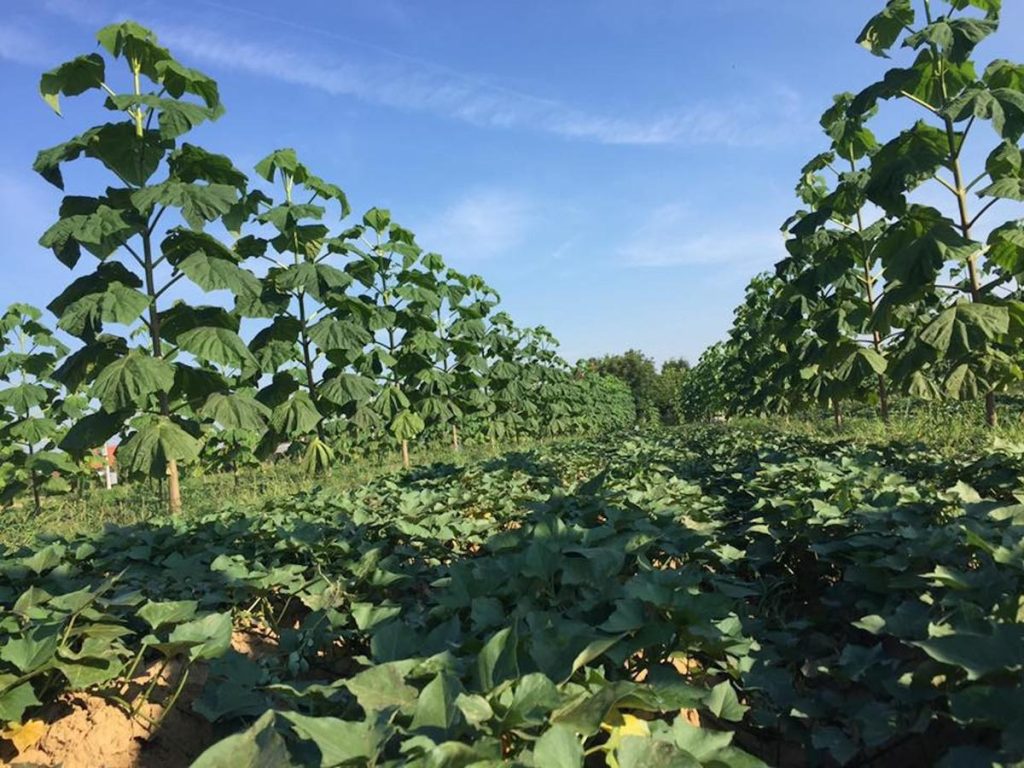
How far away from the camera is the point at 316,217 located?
930 centimetres

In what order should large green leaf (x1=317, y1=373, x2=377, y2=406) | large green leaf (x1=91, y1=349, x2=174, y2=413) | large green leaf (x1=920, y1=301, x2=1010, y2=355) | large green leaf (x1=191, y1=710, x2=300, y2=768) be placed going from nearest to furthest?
1. large green leaf (x1=191, y1=710, x2=300, y2=768)
2. large green leaf (x1=920, y1=301, x2=1010, y2=355)
3. large green leaf (x1=91, y1=349, x2=174, y2=413)
4. large green leaf (x1=317, y1=373, x2=377, y2=406)

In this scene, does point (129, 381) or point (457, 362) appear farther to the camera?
point (457, 362)

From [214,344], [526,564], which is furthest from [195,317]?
[526,564]

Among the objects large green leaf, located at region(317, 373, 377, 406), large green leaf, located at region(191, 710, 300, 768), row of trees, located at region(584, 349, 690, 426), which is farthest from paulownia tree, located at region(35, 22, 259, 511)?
row of trees, located at region(584, 349, 690, 426)

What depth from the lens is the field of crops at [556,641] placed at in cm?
125

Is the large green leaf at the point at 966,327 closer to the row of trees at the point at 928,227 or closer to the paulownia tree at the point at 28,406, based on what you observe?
the row of trees at the point at 928,227

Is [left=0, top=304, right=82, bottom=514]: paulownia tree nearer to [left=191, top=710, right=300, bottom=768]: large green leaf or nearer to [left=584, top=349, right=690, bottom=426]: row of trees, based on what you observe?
[left=191, top=710, right=300, bottom=768]: large green leaf

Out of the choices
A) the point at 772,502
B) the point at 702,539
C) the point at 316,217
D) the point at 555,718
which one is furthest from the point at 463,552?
the point at 316,217

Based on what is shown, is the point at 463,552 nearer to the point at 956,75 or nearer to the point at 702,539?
the point at 702,539

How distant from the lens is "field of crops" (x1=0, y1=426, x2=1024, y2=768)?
1.25 meters

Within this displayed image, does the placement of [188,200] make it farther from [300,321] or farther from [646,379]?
[646,379]

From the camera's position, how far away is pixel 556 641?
4.98ft

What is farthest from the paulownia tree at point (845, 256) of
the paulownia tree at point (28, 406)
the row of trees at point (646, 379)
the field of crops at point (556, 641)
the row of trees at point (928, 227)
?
the row of trees at point (646, 379)

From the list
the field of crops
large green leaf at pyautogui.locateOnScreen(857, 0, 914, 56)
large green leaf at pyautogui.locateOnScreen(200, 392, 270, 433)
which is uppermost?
large green leaf at pyautogui.locateOnScreen(857, 0, 914, 56)
